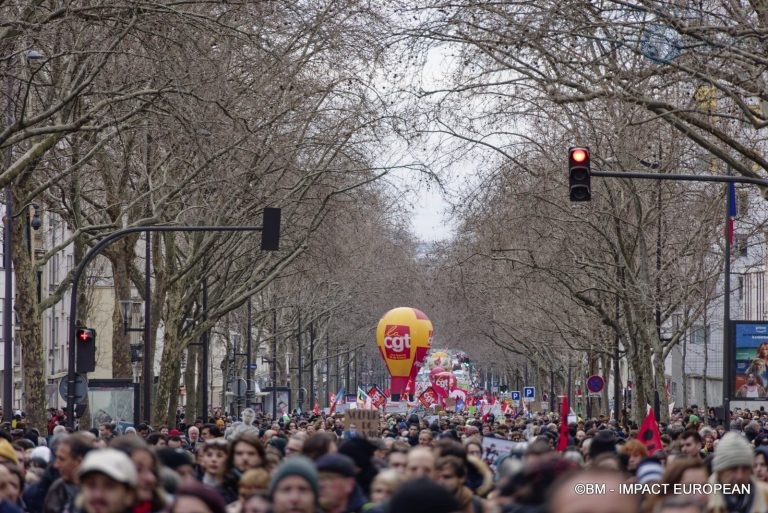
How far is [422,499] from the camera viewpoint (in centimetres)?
659

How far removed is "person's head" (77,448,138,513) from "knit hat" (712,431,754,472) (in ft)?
14.7

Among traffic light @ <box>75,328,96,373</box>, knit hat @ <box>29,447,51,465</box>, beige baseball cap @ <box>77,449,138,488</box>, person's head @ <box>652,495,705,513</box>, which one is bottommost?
knit hat @ <box>29,447,51,465</box>

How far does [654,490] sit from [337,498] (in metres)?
2.37

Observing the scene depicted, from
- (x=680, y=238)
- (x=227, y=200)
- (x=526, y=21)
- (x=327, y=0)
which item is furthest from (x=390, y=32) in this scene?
(x=680, y=238)

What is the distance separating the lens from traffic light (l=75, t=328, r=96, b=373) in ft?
88.4

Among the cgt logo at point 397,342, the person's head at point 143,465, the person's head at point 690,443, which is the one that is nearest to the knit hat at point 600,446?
the person's head at point 690,443

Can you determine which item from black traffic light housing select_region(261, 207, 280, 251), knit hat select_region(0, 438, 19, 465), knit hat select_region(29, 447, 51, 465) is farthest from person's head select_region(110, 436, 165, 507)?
black traffic light housing select_region(261, 207, 280, 251)

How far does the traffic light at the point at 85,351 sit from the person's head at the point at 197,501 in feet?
65.4

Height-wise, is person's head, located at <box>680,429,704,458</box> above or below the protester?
below

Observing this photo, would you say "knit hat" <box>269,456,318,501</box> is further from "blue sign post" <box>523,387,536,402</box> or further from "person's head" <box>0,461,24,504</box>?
"blue sign post" <box>523,387,536,402</box>

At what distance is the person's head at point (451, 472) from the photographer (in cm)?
994

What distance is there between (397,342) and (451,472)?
60661 mm

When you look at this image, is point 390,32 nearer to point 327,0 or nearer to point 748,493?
point 327,0

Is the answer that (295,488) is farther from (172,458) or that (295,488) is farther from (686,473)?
(172,458)
